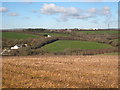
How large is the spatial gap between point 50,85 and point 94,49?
26958 mm

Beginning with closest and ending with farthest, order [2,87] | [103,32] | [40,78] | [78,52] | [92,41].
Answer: [2,87] < [40,78] < [78,52] < [92,41] < [103,32]

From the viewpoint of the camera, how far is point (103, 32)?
49.9m

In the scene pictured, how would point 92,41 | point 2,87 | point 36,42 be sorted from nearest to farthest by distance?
point 2,87, point 36,42, point 92,41

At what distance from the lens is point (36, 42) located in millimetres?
33844

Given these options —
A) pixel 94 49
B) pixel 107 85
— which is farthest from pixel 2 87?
pixel 94 49

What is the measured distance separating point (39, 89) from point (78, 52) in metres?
25.1

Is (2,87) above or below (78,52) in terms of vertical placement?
above

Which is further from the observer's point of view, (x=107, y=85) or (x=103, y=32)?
(x=103, y=32)

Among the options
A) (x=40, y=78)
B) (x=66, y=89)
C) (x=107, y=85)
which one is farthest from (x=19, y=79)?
(x=107, y=85)

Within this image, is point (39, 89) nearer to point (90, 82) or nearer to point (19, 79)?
point (19, 79)

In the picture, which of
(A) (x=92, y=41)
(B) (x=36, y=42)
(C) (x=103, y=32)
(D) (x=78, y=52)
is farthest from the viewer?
(C) (x=103, y=32)

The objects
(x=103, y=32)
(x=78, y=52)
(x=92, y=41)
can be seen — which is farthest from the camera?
(x=103, y=32)

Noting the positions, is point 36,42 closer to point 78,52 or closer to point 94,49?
point 78,52

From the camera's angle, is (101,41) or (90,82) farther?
(101,41)
